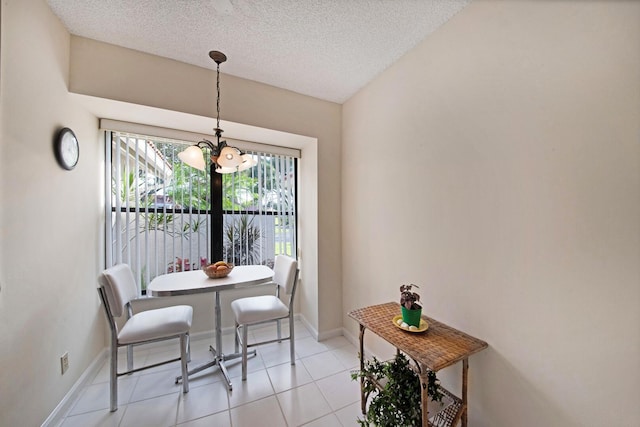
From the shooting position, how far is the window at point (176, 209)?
7.34 ft

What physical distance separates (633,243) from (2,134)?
9.36 feet

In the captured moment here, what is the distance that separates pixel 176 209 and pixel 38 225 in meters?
1.06

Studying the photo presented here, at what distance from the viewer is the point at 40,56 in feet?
4.57

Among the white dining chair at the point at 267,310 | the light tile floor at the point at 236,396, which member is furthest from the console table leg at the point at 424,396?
the white dining chair at the point at 267,310

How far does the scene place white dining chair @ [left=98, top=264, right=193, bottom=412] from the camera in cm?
157

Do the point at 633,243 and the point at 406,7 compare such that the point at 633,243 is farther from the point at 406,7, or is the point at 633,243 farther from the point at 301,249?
the point at 301,249

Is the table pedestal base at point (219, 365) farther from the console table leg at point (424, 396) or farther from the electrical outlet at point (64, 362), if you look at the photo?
the console table leg at point (424, 396)

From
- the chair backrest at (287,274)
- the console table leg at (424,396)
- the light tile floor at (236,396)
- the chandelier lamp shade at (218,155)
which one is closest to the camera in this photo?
the console table leg at (424,396)

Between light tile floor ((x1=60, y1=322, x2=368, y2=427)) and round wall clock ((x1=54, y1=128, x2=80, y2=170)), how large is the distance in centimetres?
172

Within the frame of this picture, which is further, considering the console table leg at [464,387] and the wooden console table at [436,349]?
the console table leg at [464,387]

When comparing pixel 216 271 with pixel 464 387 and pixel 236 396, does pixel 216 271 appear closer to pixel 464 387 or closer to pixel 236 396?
pixel 236 396

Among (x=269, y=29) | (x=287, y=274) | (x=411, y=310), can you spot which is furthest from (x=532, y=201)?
(x=269, y=29)

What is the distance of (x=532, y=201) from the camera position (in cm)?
114

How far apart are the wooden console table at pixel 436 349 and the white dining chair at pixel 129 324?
4.48 feet
